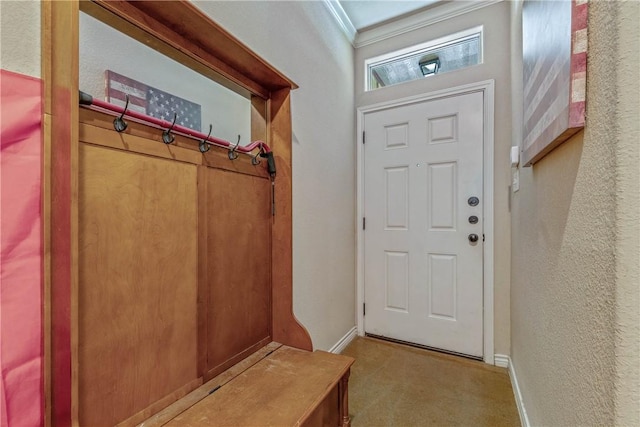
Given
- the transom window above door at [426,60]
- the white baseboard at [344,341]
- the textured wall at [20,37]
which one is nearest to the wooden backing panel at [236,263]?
the textured wall at [20,37]

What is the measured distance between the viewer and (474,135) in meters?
2.08

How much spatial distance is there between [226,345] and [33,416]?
1.83 feet

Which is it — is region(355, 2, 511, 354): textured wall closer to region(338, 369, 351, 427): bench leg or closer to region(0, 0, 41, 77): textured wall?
region(338, 369, 351, 427): bench leg

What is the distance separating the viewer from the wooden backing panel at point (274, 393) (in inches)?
31.9

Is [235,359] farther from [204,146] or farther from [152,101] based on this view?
[152,101]

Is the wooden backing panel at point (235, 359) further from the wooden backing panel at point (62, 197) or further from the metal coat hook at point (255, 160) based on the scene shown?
the metal coat hook at point (255, 160)

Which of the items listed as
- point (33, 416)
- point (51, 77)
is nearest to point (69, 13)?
point (51, 77)

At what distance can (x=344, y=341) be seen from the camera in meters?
2.24

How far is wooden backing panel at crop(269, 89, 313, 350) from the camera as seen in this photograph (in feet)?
4.29

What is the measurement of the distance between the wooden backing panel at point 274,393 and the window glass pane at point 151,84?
0.93 meters

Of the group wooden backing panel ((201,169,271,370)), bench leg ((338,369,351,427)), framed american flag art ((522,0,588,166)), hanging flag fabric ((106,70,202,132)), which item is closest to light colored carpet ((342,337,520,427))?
bench leg ((338,369,351,427))

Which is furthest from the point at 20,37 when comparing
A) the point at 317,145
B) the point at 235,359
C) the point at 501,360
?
the point at 501,360

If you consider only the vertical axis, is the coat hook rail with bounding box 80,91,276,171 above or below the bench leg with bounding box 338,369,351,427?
above

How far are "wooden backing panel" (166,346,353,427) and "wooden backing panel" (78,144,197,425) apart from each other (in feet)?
0.46
